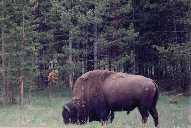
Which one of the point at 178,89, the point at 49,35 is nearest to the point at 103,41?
the point at 49,35

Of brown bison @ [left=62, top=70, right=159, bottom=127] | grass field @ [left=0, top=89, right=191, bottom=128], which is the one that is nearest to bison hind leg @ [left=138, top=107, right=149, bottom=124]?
brown bison @ [left=62, top=70, right=159, bottom=127]

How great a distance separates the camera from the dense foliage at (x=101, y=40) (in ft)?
87.1

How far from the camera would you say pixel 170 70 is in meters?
35.0

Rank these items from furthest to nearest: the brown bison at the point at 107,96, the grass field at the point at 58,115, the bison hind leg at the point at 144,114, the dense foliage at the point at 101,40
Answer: the dense foliage at the point at 101,40 → the grass field at the point at 58,115 → the brown bison at the point at 107,96 → the bison hind leg at the point at 144,114

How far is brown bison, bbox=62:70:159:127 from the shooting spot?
50.2 feet

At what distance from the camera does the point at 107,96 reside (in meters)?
15.8

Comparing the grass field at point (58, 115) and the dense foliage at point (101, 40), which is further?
the dense foliage at point (101, 40)

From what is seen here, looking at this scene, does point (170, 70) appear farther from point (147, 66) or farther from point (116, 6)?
point (116, 6)

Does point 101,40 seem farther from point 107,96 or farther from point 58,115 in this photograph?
point 107,96

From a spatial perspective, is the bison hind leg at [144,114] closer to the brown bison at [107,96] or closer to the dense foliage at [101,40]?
the brown bison at [107,96]

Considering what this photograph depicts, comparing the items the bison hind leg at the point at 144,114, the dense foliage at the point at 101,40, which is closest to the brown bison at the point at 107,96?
the bison hind leg at the point at 144,114

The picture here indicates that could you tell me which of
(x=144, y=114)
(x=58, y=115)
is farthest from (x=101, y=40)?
(x=144, y=114)

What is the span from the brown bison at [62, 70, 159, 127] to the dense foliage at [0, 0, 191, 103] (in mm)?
10515

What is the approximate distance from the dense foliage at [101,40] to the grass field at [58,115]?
7.09ft
